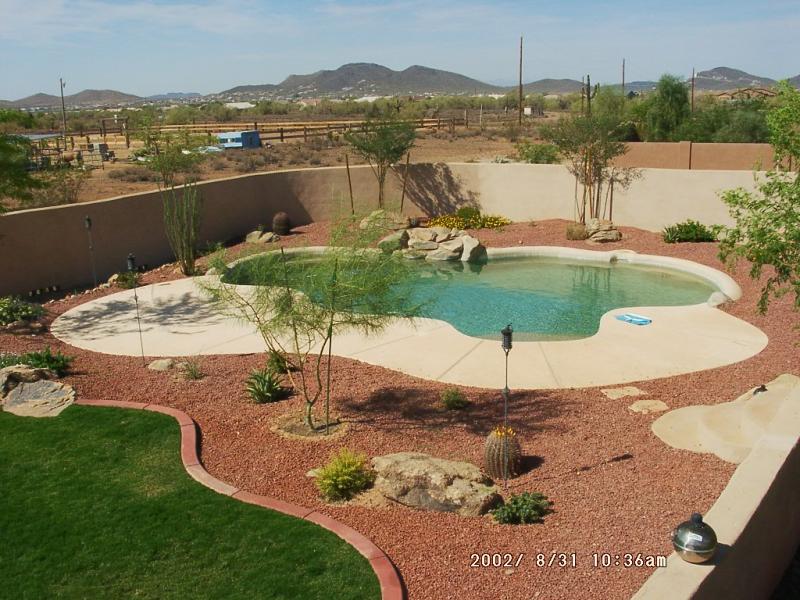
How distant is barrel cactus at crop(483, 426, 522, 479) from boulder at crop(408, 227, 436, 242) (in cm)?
1427

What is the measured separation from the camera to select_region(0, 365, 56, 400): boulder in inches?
431

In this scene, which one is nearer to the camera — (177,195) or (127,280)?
(127,280)

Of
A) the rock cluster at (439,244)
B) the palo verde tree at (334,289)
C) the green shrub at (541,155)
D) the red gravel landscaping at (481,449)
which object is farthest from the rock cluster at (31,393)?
the green shrub at (541,155)

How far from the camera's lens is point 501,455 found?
28.0ft

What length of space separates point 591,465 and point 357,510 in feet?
9.21

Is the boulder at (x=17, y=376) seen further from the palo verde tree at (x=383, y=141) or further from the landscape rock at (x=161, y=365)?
the palo verde tree at (x=383, y=141)

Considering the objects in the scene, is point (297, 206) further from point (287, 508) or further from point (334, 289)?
point (287, 508)

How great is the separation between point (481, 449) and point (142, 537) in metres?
4.11

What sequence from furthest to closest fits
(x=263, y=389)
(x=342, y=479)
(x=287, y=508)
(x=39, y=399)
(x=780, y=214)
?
(x=263, y=389), (x=39, y=399), (x=780, y=214), (x=342, y=479), (x=287, y=508)

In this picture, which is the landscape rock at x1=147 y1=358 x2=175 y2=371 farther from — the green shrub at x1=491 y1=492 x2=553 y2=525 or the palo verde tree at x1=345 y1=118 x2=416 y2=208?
the palo verde tree at x1=345 y1=118 x2=416 y2=208

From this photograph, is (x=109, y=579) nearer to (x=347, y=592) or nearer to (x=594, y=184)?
(x=347, y=592)

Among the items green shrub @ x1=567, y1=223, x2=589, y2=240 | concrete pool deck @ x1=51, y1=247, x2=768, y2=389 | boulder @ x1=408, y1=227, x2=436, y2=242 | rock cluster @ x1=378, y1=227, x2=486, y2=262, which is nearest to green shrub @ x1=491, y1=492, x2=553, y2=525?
concrete pool deck @ x1=51, y1=247, x2=768, y2=389

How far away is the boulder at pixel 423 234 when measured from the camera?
22.6m

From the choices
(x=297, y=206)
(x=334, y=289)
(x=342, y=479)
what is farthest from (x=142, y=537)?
(x=297, y=206)
